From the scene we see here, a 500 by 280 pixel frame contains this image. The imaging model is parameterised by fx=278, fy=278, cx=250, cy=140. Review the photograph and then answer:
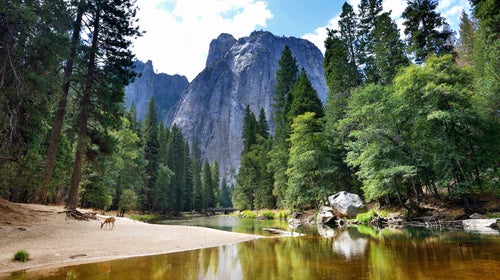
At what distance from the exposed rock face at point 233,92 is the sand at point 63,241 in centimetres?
10834

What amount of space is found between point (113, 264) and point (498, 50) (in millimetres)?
24279

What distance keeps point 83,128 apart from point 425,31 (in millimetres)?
28913

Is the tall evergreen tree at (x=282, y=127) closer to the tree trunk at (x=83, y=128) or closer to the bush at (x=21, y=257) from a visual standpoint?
the tree trunk at (x=83, y=128)

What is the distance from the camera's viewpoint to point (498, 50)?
18078mm

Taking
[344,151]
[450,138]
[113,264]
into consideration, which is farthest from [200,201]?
[113,264]

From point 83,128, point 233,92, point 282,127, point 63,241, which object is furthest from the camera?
point 233,92

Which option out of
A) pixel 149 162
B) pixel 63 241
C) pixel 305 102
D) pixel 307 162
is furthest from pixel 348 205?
pixel 149 162

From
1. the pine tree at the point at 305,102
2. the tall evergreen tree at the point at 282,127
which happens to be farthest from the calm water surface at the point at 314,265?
the tall evergreen tree at the point at 282,127

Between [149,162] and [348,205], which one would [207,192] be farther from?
[348,205]

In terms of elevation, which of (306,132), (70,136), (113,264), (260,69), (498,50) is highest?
(260,69)

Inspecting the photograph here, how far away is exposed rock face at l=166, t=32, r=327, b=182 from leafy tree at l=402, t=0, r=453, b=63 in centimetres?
9556

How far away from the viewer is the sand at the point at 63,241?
738cm

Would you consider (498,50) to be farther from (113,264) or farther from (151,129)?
(151,129)

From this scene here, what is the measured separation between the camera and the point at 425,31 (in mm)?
25562
